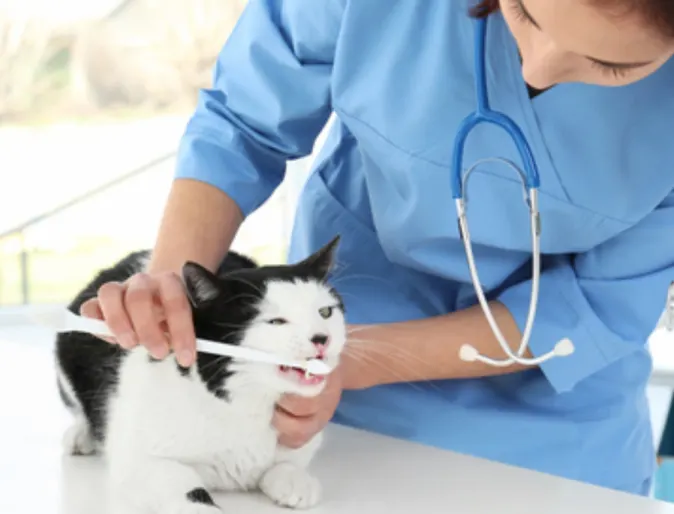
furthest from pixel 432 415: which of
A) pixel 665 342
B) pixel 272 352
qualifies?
pixel 665 342

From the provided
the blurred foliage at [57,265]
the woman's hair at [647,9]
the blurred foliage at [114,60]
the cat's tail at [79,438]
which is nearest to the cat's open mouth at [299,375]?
the cat's tail at [79,438]

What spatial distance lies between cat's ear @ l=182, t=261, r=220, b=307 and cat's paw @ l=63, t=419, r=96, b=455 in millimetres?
228

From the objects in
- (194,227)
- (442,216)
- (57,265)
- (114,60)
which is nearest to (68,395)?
(194,227)

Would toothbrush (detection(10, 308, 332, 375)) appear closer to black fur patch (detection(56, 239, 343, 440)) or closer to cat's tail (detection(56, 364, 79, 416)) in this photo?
black fur patch (detection(56, 239, 343, 440))

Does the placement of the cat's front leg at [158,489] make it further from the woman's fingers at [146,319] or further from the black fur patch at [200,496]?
the woman's fingers at [146,319]

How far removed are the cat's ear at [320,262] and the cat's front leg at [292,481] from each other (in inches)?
6.2

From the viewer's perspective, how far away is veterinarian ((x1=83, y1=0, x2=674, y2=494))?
0.92 metres

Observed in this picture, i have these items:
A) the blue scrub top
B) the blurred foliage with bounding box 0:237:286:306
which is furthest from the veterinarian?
the blurred foliage with bounding box 0:237:286:306

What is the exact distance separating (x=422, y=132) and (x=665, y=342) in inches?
57.6

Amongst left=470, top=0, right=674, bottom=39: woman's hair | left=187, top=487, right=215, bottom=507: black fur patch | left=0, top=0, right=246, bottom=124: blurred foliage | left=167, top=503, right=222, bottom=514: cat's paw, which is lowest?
left=167, top=503, right=222, bottom=514: cat's paw

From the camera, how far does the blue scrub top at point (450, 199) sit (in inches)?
36.3

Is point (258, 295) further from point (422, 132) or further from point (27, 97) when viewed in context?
point (27, 97)

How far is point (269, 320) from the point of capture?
0.78 m

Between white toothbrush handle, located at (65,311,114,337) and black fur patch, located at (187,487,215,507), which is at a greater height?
white toothbrush handle, located at (65,311,114,337)
